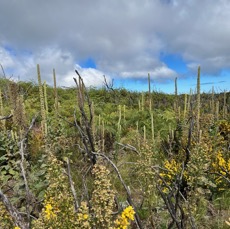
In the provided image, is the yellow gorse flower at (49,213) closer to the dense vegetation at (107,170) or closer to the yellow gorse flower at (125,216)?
the dense vegetation at (107,170)

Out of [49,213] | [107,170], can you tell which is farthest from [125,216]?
[49,213]

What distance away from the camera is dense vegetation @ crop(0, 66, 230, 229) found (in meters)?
1.71

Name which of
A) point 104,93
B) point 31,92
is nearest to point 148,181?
point 31,92

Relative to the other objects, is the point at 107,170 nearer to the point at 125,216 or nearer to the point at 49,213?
the point at 125,216

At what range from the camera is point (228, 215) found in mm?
3854

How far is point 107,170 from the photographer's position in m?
1.62

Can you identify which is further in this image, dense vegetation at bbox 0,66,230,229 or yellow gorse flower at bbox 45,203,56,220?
dense vegetation at bbox 0,66,230,229

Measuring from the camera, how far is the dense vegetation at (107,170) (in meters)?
1.71

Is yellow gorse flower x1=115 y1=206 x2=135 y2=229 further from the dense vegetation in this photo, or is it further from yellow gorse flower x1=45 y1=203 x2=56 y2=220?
yellow gorse flower x1=45 y1=203 x2=56 y2=220

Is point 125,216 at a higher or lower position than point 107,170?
lower

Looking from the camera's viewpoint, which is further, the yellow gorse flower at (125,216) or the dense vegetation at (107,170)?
the dense vegetation at (107,170)

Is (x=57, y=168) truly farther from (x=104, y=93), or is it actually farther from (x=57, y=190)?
(x=104, y=93)

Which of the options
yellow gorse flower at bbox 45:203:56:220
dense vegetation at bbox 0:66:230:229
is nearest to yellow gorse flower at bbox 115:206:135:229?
dense vegetation at bbox 0:66:230:229

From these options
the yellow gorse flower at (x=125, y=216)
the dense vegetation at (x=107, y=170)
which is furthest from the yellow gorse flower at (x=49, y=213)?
the yellow gorse flower at (x=125, y=216)
